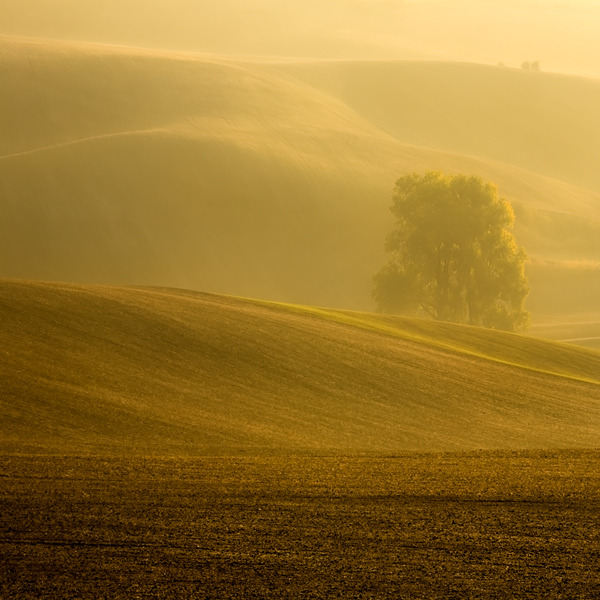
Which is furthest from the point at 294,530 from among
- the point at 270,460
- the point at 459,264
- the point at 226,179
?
the point at 226,179

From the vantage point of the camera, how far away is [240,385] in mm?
21969

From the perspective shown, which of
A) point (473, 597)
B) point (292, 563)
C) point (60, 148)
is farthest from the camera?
point (60, 148)

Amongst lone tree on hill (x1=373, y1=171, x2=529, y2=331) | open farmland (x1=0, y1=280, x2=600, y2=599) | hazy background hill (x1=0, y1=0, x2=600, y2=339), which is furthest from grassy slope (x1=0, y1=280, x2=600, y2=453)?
hazy background hill (x1=0, y1=0, x2=600, y2=339)

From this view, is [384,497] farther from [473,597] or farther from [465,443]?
[465,443]

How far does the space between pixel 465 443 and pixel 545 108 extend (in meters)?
110

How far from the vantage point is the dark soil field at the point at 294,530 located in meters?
7.68

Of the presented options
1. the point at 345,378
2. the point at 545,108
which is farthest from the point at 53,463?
the point at 545,108

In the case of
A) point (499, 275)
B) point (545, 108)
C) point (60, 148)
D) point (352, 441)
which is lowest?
point (352, 441)

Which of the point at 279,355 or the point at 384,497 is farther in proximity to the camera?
the point at 279,355

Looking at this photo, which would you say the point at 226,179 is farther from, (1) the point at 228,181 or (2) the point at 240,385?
(2) the point at 240,385

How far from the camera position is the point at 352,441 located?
735 inches

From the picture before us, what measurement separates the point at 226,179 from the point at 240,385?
5311 centimetres

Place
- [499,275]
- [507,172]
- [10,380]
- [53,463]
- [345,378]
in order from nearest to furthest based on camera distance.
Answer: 1. [53,463]
2. [10,380]
3. [345,378]
4. [499,275]
5. [507,172]

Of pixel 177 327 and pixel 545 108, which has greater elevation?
pixel 545 108
